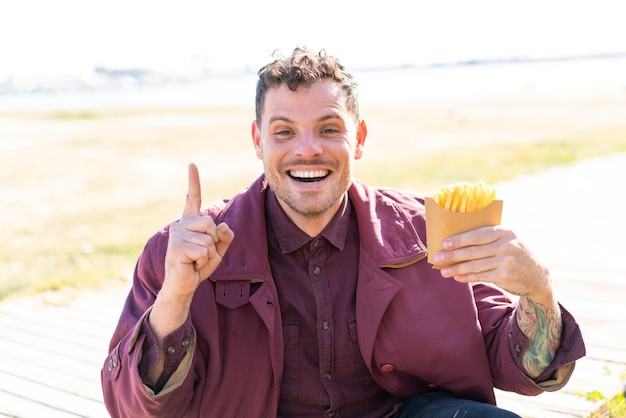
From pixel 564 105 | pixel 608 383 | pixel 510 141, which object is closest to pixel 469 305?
pixel 608 383

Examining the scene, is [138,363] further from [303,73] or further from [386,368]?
[303,73]

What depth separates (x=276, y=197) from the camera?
2.83 meters

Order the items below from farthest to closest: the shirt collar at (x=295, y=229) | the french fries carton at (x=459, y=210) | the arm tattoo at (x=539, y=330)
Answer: the shirt collar at (x=295, y=229)
the arm tattoo at (x=539, y=330)
the french fries carton at (x=459, y=210)

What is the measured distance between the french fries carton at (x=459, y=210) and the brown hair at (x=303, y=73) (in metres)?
0.75

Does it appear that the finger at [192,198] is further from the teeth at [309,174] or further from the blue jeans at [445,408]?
the blue jeans at [445,408]

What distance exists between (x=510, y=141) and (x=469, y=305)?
17.3m

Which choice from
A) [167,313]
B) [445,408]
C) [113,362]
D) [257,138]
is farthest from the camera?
[257,138]

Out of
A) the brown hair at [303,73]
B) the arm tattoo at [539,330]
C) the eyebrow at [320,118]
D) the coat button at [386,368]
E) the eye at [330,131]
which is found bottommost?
the coat button at [386,368]

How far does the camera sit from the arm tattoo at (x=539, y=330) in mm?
2410

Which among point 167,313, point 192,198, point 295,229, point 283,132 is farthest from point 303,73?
point 167,313

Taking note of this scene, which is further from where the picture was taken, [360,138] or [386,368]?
[360,138]

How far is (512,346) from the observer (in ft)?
8.34

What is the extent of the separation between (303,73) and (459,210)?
2.78 feet

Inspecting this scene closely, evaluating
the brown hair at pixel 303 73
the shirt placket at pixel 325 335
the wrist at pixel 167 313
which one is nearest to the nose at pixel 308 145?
the brown hair at pixel 303 73
